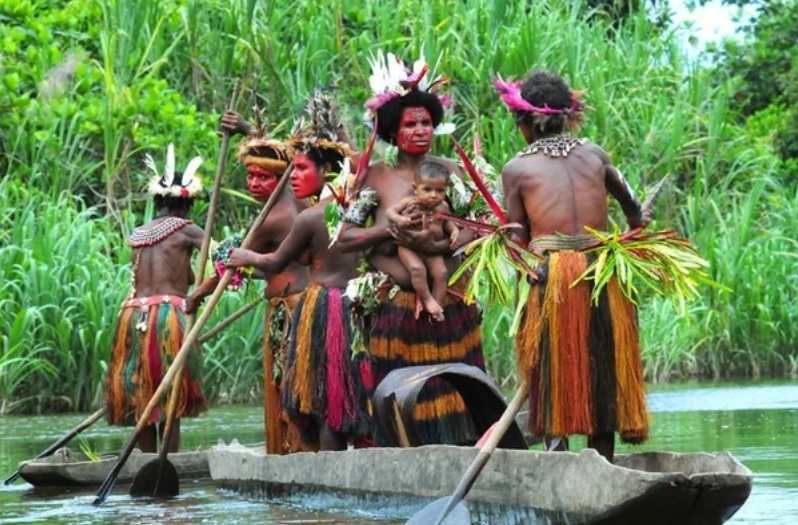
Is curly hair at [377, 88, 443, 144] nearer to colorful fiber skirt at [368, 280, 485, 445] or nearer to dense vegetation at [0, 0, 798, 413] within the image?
colorful fiber skirt at [368, 280, 485, 445]

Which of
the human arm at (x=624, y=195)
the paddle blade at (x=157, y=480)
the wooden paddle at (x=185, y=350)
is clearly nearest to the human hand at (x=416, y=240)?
the human arm at (x=624, y=195)

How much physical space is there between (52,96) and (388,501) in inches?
345

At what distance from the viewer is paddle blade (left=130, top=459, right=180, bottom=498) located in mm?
8188

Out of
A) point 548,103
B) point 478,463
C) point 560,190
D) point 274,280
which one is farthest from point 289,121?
point 478,463

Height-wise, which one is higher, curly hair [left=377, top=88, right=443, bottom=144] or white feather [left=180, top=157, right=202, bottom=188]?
white feather [left=180, top=157, right=202, bottom=188]

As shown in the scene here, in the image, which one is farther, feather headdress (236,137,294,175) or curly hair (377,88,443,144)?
feather headdress (236,137,294,175)

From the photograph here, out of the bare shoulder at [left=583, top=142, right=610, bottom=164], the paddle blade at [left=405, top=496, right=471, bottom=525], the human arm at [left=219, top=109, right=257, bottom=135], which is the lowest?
the paddle blade at [left=405, top=496, right=471, bottom=525]

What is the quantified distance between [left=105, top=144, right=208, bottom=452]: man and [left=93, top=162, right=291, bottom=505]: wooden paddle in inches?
28.9

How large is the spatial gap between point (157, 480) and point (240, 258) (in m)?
1.03

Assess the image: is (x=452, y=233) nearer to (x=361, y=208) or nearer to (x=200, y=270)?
(x=361, y=208)

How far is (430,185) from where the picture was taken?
23.7 feet

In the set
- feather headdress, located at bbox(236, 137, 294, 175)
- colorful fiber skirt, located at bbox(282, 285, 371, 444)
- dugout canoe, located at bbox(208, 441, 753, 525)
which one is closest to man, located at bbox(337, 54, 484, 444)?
colorful fiber skirt, located at bbox(282, 285, 371, 444)

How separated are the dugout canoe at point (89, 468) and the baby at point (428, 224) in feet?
5.84

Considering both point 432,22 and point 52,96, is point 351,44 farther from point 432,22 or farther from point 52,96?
point 52,96
